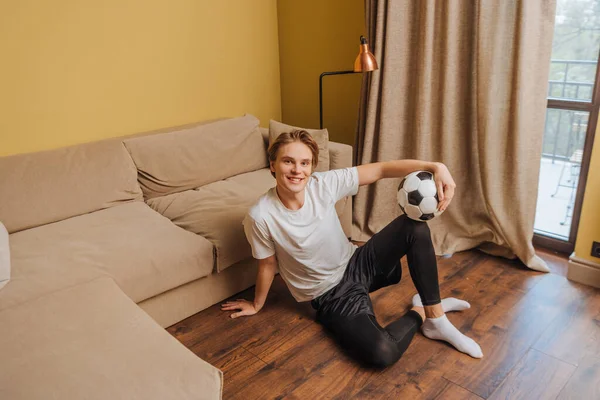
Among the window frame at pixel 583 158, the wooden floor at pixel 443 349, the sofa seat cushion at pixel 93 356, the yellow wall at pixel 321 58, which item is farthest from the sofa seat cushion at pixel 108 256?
the window frame at pixel 583 158

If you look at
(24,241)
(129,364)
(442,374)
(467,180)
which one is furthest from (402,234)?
(24,241)

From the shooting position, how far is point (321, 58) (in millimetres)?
3512

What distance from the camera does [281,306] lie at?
2.40 m

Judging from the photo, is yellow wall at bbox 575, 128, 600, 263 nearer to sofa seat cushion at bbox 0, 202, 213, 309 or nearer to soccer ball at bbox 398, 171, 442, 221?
soccer ball at bbox 398, 171, 442, 221

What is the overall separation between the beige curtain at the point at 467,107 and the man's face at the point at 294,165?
110 centimetres

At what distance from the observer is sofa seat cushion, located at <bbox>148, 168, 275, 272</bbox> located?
233 cm

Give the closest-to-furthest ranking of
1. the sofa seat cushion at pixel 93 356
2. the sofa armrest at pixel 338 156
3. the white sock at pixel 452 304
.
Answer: the sofa seat cushion at pixel 93 356 → the white sock at pixel 452 304 → the sofa armrest at pixel 338 156

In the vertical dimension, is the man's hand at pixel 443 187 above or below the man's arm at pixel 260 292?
above

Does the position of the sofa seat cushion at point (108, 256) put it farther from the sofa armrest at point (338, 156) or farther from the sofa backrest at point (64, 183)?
the sofa armrest at point (338, 156)

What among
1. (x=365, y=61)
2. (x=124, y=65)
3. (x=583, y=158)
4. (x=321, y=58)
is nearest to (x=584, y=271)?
(x=583, y=158)

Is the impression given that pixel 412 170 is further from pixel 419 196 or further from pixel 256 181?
pixel 256 181

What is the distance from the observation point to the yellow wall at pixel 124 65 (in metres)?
2.59

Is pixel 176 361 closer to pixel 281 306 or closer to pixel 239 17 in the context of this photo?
pixel 281 306

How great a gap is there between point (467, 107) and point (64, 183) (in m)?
2.16
